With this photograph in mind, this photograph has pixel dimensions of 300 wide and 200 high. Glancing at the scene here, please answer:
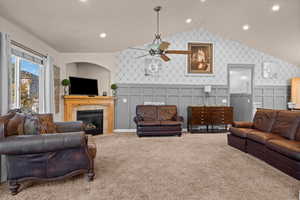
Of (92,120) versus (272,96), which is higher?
(272,96)

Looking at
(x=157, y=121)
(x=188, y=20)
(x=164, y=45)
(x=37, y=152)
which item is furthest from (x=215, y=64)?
(x=37, y=152)

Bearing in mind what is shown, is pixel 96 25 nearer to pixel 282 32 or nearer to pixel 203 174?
pixel 203 174

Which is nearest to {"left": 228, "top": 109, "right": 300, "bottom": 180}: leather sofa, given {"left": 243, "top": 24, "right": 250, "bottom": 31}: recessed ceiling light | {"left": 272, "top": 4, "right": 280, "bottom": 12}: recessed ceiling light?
{"left": 272, "top": 4, "right": 280, "bottom": 12}: recessed ceiling light

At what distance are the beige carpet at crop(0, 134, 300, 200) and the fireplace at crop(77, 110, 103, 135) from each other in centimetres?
208

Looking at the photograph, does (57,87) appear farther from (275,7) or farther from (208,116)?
(275,7)

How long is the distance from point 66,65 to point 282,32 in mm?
6965

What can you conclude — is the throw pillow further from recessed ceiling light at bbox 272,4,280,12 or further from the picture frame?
recessed ceiling light at bbox 272,4,280,12

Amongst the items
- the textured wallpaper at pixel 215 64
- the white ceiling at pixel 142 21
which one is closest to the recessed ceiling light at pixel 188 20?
the white ceiling at pixel 142 21

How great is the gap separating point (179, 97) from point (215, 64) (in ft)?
6.20

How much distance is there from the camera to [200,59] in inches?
260

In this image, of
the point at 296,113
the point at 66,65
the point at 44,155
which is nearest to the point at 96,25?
the point at 66,65

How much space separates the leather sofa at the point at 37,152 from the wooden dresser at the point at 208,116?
4335 mm

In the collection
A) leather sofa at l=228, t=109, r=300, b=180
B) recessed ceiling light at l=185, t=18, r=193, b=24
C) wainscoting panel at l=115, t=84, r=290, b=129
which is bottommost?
leather sofa at l=228, t=109, r=300, b=180

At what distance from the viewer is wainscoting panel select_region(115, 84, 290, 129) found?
6.30 m
